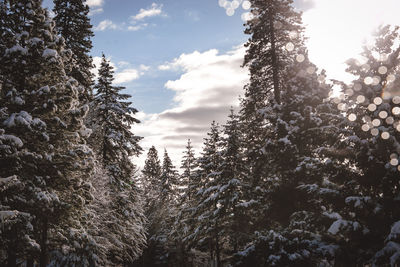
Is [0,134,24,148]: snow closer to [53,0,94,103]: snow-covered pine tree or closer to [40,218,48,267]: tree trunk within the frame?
[40,218,48,267]: tree trunk

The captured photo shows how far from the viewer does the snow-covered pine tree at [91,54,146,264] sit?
21.6 m

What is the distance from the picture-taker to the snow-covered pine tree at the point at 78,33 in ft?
59.7

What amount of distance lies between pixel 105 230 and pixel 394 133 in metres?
17.8

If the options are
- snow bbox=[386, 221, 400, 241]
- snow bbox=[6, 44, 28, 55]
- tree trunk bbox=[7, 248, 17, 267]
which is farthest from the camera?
snow bbox=[6, 44, 28, 55]

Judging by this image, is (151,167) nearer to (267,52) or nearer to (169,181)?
(169,181)

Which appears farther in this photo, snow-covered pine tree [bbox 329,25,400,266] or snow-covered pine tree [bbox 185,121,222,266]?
snow-covered pine tree [bbox 185,121,222,266]

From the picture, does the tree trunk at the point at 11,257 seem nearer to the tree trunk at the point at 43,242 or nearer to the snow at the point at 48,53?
the tree trunk at the point at 43,242

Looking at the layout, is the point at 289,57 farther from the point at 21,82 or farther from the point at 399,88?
the point at 21,82

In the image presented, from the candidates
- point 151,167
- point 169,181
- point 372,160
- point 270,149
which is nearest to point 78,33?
point 270,149

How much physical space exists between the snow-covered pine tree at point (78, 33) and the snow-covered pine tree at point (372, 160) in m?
14.6

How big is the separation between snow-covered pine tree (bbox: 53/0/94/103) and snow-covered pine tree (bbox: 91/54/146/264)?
373cm

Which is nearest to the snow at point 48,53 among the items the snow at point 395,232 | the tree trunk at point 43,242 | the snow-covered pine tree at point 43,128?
the snow-covered pine tree at point 43,128

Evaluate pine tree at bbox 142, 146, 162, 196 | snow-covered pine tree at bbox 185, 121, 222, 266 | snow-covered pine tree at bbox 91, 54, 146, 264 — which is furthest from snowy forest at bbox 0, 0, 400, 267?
pine tree at bbox 142, 146, 162, 196

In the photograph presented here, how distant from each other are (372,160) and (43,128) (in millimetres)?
11880
